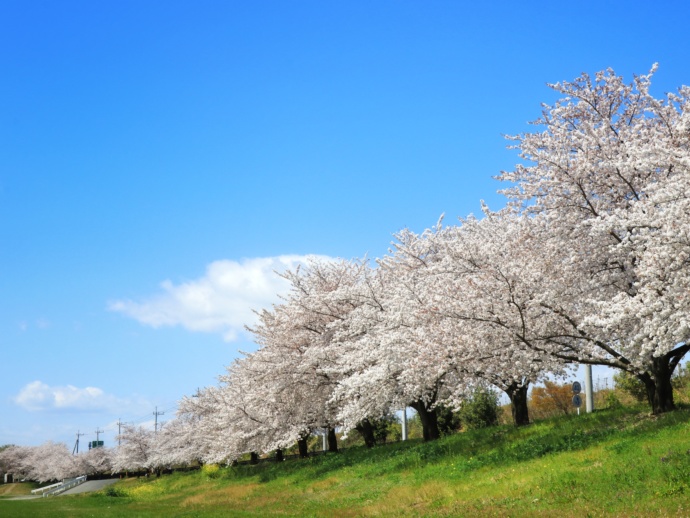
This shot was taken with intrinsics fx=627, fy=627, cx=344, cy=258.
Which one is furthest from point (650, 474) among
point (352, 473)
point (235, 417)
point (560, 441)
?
point (235, 417)

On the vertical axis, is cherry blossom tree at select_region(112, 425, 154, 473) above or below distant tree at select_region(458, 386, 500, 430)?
below

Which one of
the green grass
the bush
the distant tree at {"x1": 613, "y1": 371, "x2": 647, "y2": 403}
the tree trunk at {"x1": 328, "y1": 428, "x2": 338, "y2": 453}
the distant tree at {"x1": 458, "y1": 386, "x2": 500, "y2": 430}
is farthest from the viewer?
the bush

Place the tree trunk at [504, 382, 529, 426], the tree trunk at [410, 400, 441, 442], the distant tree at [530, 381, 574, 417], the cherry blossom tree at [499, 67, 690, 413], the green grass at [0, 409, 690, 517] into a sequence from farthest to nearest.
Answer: the distant tree at [530, 381, 574, 417] → the tree trunk at [410, 400, 441, 442] → the tree trunk at [504, 382, 529, 426] → the cherry blossom tree at [499, 67, 690, 413] → the green grass at [0, 409, 690, 517]

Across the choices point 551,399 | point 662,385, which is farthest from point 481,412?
point 662,385

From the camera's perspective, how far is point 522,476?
16.9 m

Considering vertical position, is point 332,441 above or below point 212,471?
above

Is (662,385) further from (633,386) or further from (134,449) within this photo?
(134,449)

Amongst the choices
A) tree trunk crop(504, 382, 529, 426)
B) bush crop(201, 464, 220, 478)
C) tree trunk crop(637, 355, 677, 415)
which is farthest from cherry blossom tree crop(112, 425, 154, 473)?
tree trunk crop(637, 355, 677, 415)

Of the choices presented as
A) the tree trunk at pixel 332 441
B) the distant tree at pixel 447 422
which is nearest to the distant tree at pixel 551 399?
the distant tree at pixel 447 422

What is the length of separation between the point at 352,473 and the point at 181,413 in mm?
57055

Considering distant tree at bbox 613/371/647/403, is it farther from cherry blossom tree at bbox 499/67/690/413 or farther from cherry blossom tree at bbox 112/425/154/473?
cherry blossom tree at bbox 112/425/154/473

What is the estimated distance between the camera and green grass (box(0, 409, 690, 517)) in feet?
43.4

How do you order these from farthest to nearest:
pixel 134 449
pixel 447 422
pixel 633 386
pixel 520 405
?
pixel 134 449 < pixel 447 422 < pixel 633 386 < pixel 520 405

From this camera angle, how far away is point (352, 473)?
26.9 m
